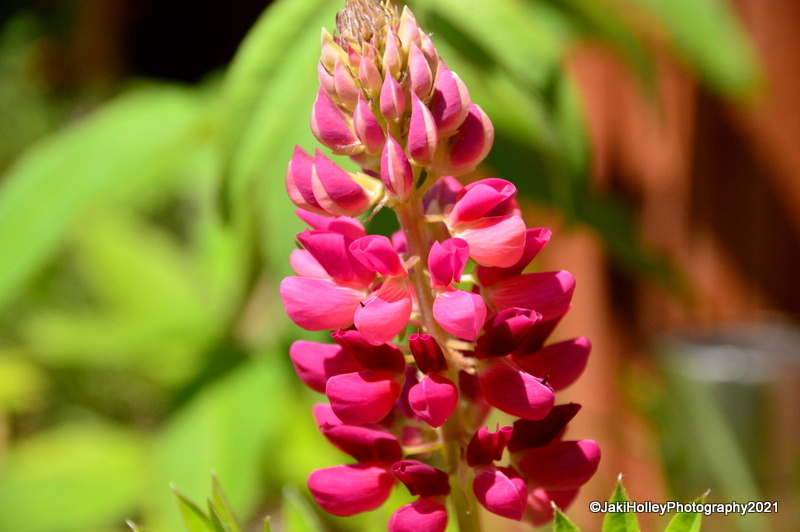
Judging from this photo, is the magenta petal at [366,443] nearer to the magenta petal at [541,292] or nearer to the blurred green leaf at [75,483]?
the magenta petal at [541,292]

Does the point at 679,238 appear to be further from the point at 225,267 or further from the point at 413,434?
the point at 413,434

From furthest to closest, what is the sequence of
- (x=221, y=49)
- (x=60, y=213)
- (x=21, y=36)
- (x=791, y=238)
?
1. (x=221, y=49)
2. (x=21, y=36)
3. (x=791, y=238)
4. (x=60, y=213)

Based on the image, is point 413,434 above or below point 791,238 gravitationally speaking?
above

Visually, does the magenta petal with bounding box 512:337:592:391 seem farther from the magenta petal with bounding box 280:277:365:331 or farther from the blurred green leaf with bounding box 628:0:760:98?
the blurred green leaf with bounding box 628:0:760:98

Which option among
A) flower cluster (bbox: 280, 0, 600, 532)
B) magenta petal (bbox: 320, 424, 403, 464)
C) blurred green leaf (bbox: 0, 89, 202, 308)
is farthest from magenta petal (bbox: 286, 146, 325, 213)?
blurred green leaf (bbox: 0, 89, 202, 308)

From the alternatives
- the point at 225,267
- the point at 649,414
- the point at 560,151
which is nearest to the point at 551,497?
the point at 560,151
